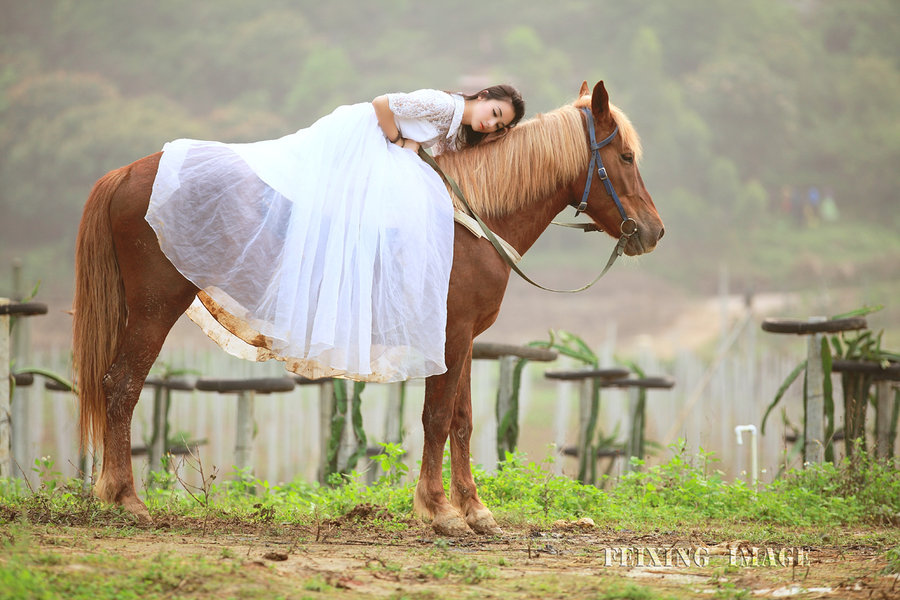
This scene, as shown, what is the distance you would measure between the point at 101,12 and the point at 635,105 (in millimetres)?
25706

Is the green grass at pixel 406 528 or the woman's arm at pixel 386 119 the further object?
the woman's arm at pixel 386 119

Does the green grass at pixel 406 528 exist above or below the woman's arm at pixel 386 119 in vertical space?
below

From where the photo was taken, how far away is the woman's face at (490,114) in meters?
4.46

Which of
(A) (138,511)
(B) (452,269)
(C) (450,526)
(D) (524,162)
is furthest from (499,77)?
(A) (138,511)

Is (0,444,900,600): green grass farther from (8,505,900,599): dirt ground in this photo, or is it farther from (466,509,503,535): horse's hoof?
(466,509,503,535): horse's hoof

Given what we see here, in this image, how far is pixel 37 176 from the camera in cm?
3306

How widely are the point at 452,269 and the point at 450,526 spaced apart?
1.25 metres

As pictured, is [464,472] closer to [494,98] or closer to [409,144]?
[409,144]

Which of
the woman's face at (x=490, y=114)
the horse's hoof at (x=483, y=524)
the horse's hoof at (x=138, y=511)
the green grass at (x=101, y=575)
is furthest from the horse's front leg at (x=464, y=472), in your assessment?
the green grass at (x=101, y=575)

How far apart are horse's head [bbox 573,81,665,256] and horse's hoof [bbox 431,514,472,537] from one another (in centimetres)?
173

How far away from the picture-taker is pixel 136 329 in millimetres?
4070

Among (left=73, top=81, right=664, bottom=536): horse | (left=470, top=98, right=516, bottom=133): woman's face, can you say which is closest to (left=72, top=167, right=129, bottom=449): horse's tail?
(left=73, top=81, right=664, bottom=536): horse

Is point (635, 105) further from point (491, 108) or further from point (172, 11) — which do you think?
point (491, 108)

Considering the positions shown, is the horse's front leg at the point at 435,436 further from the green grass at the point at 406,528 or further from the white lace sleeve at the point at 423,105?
the white lace sleeve at the point at 423,105
